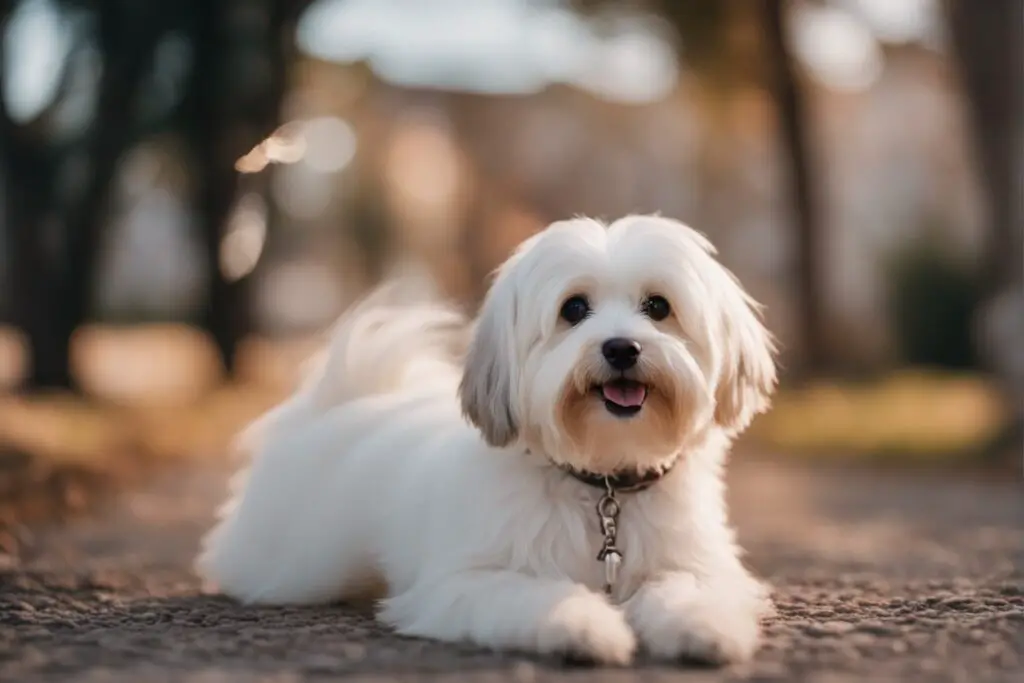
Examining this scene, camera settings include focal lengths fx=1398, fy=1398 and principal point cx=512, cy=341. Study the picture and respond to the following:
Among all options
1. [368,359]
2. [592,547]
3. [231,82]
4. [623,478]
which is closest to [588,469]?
[623,478]

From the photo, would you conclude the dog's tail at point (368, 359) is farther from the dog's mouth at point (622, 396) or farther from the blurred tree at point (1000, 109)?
the blurred tree at point (1000, 109)

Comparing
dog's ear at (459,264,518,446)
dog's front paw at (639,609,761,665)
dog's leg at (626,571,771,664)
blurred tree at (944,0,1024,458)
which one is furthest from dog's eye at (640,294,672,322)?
blurred tree at (944,0,1024,458)

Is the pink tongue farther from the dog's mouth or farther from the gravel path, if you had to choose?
the gravel path

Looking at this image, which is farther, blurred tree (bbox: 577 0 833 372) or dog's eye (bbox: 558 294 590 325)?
blurred tree (bbox: 577 0 833 372)

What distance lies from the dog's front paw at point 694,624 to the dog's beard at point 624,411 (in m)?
0.46

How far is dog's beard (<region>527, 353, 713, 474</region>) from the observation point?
13.9 ft

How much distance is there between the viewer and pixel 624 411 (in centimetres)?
429

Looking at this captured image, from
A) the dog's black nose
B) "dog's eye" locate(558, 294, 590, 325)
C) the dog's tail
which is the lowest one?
the dog's black nose

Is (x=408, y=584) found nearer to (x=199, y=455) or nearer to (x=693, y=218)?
(x=199, y=455)

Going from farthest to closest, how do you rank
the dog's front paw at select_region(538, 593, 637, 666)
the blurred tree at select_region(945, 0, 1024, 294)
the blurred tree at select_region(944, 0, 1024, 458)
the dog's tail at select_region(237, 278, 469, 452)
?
the blurred tree at select_region(945, 0, 1024, 294), the blurred tree at select_region(944, 0, 1024, 458), the dog's tail at select_region(237, 278, 469, 452), the dog's front paw at select_region(538, 593, 637, 666)

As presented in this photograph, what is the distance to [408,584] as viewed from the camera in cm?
484

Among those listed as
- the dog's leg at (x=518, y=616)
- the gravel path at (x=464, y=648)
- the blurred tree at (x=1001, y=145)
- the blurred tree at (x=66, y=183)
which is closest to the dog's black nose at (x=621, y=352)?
the dog's leg at (x=518, y=616)

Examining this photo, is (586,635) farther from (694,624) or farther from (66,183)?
(66,183)

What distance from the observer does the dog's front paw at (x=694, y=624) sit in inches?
154
